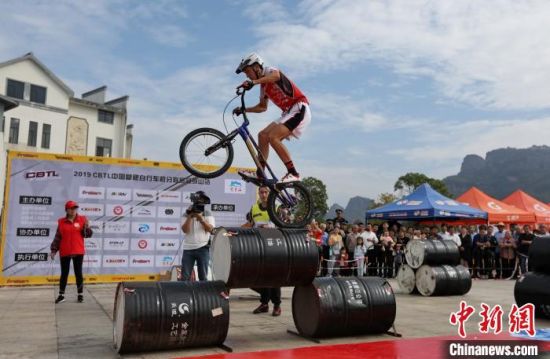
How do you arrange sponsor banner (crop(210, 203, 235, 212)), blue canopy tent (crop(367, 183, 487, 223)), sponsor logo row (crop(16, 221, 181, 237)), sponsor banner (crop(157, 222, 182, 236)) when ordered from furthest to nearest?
1. blue canopy tent (crop(367, 183, 487, 223))
2. sponsor banner (crop(210, 203, 235, 212))
3. sponsor banner (crop(157, 222, 182, 236))
4. sponsor logo row (crop(16, 221, 181, 237))

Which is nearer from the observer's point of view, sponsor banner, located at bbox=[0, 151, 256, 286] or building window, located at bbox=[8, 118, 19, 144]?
sponsor banner, located at bbox=[0, 151, 256, 286]

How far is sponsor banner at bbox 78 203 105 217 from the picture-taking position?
41.4ft

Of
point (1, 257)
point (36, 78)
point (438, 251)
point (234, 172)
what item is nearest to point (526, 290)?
point (438, 251)

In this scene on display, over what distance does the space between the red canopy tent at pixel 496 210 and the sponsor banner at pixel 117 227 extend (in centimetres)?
1517

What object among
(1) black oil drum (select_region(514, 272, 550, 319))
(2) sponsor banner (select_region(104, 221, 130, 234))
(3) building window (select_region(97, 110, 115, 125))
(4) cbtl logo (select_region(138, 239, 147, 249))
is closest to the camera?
(1) black oil drum (select_region(514, 272, 550, 319))

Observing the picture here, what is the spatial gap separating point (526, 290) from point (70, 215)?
846cm

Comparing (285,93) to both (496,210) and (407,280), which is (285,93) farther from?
(496,210)

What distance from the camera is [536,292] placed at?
8.05 meters

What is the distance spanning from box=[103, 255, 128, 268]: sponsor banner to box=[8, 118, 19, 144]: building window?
3606 cm

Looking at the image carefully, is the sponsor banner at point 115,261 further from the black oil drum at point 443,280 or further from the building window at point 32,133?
the building window at point 32,133

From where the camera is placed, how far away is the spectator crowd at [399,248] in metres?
15.8

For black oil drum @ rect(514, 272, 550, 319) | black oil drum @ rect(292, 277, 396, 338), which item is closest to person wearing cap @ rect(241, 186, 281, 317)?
black oil drum @ rect(292, 277, 396, 338)

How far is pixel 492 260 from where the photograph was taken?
55.8 ft

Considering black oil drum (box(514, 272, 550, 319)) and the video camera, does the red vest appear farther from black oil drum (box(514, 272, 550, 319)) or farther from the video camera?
black oil drum (box(514, 272, 550, 319))
